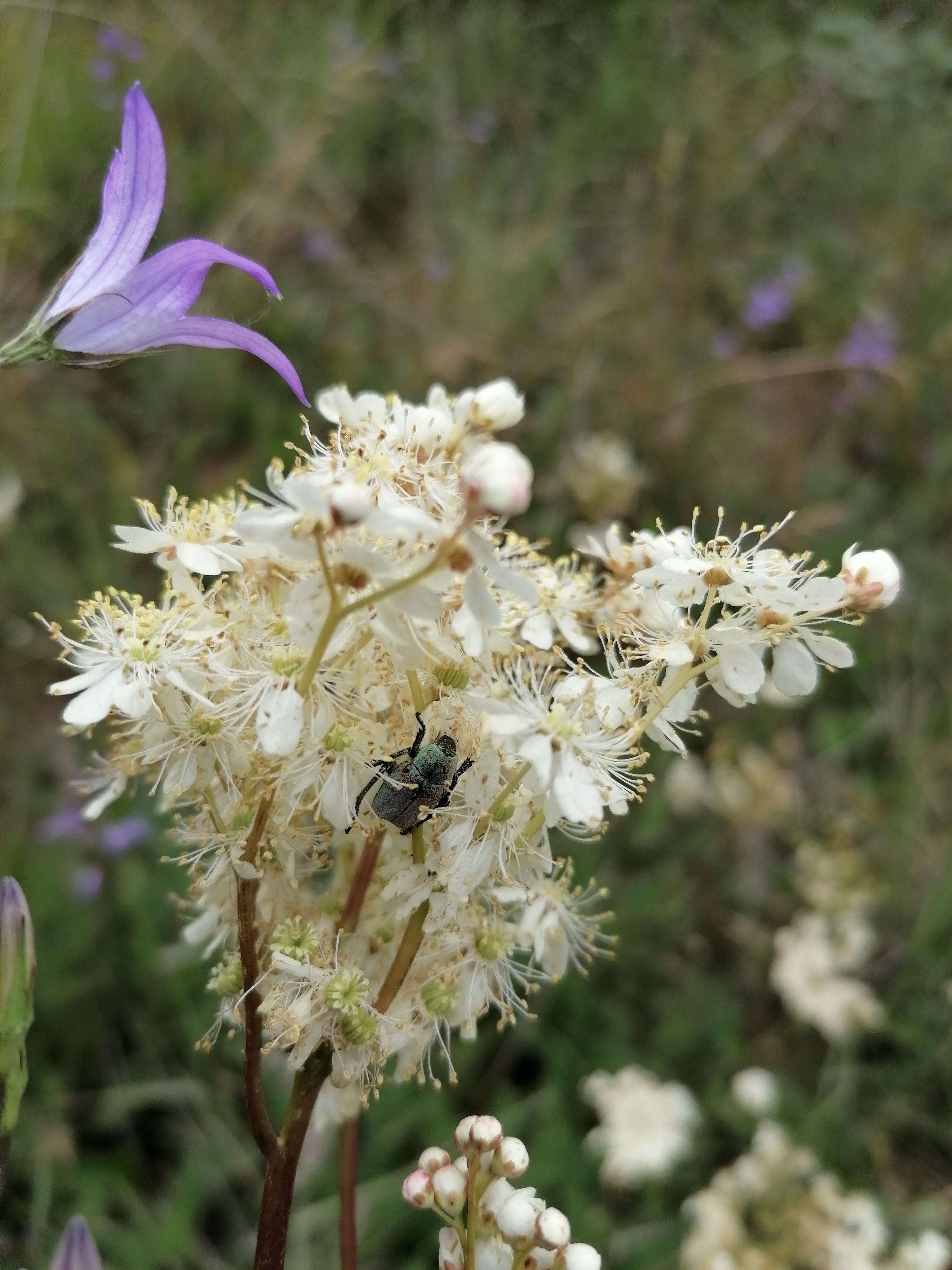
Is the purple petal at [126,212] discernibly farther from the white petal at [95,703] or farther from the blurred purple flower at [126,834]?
the blurred purple flower at [126,834]

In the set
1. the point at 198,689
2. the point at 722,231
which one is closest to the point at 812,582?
the point at 198,689

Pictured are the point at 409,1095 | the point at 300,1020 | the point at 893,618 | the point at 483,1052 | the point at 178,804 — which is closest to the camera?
the point at 300,1020

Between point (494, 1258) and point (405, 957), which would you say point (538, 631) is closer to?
point (405, 957)

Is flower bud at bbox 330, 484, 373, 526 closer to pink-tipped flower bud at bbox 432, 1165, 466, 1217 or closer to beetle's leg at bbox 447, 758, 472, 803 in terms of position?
beetle's leg at bbox 447, 758, 472, 803

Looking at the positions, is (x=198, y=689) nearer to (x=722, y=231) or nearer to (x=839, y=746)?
(x=839, y=746)

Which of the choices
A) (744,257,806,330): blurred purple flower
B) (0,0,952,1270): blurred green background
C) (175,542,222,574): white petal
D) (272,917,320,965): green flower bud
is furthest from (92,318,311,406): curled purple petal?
(744,257,806,330): blurred purple flower

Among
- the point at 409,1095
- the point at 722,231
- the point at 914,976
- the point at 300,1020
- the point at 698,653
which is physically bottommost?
the point at 914,976
